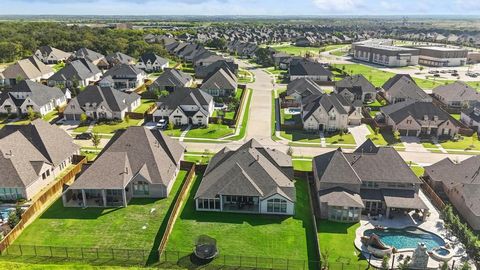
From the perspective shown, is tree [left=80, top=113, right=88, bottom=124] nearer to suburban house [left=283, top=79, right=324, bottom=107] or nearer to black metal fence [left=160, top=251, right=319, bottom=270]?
suburban house [left=283, top=79, right=324, bottom=107]

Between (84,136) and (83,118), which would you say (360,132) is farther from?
(83,118)

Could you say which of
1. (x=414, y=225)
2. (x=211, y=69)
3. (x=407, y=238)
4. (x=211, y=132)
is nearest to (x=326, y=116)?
(x=211, y=132)

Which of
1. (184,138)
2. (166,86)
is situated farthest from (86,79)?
(184,138)

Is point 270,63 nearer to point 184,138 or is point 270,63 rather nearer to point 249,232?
point 184,138

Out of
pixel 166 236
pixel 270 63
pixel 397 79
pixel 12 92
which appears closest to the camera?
pixel 166 236

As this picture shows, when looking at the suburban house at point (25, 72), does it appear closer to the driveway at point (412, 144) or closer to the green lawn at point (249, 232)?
the green lawn at point (249, 232)

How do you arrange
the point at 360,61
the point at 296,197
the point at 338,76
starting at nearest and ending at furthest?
1. the point at 296,197
2. the point at 338,76
3. the point at 360,61

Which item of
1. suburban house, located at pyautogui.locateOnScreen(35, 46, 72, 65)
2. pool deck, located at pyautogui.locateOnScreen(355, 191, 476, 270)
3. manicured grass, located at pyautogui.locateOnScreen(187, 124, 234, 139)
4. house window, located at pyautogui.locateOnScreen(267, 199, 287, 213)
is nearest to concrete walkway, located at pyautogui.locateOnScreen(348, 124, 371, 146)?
manicured grass, located at pyautogui.locateOnScreen(187, 124, 234, 139)
